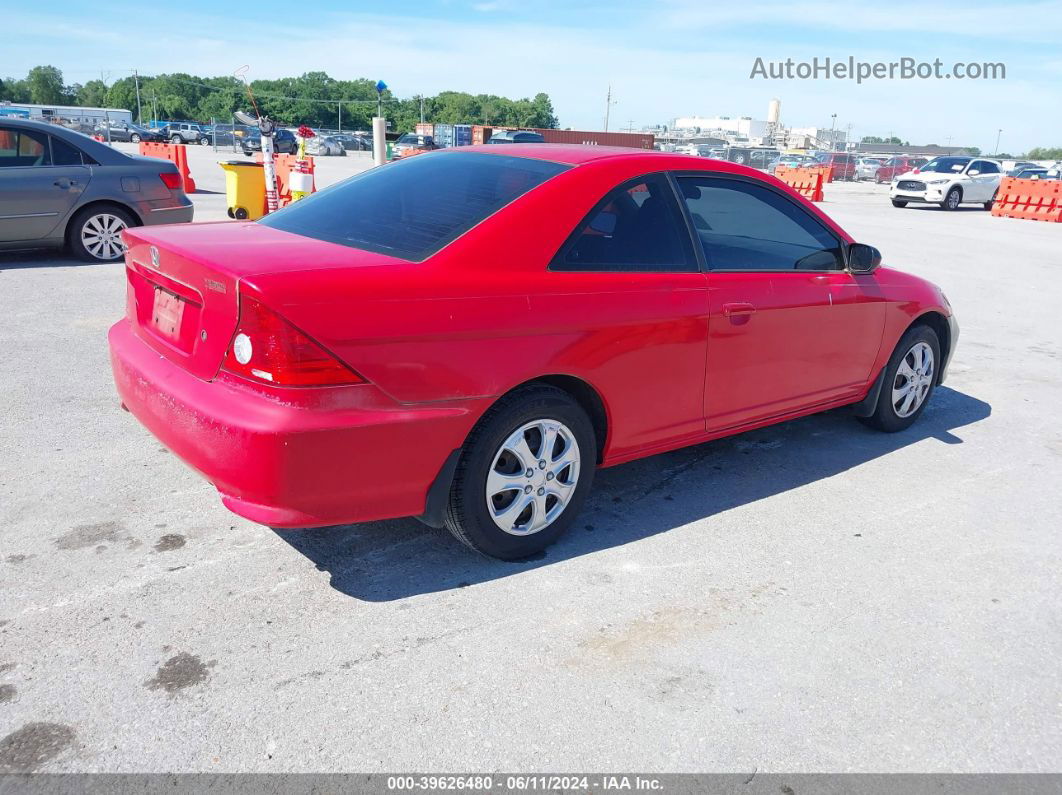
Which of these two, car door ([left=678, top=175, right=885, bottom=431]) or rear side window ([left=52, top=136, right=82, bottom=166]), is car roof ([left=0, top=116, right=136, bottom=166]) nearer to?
rear side window ([left=52, top=136, right=82, bottom=166])

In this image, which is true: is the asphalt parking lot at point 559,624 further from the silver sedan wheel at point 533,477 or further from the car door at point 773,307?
the car door at point 773,307

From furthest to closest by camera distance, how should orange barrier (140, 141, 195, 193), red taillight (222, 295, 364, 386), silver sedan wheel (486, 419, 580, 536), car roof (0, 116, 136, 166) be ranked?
1. orange barrier (140, 141, 195, 193)
2. car roof (0, 116, 136, 166)
3. silver sedan wheel (486, 419, 580, 536)
4. red taillight (222, 295, 364, 386)

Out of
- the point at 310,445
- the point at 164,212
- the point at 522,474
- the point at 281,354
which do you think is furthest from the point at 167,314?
the point at 164,212

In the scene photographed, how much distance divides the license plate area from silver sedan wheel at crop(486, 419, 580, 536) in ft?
4.18

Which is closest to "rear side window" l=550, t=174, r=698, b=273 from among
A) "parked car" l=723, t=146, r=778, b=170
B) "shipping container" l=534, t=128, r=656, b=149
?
"parked car" l=723, t=146, r=778, b=170

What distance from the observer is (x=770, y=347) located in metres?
4.12

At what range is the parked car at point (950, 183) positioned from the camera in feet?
85.6

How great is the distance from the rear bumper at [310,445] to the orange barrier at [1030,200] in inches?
1012

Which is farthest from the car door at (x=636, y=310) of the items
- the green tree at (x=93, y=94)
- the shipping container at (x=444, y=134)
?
the green tree at (x=93, y=94)

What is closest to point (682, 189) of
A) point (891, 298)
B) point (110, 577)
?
point (891, 298)

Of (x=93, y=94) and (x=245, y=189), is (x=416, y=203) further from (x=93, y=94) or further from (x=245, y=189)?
(x=93, y=94)

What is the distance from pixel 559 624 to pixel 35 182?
7906 mm

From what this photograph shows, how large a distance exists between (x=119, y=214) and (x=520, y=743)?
8562mm

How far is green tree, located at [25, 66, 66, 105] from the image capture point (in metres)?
140
